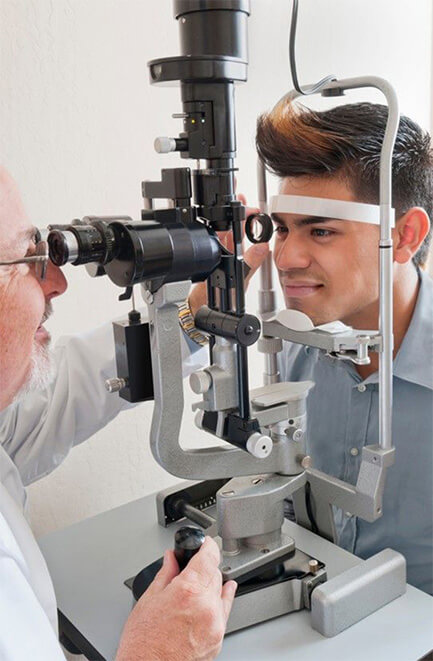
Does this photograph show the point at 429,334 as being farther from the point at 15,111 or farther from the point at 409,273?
the point at 15,111

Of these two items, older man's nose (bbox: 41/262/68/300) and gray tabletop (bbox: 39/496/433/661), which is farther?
older man's nose (bbox: 41/262/68/300)

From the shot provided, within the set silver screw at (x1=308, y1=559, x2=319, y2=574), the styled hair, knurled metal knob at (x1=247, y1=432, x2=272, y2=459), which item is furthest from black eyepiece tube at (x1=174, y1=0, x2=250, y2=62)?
silver screw at (x1=308, y1=559, x2=319, y2=574)

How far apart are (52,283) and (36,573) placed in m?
0.51

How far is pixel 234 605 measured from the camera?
1.04 metres

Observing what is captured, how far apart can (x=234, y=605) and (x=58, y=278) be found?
628mm

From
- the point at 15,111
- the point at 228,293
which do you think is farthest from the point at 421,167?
the point at 15,111

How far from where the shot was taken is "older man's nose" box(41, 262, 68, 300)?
111cm

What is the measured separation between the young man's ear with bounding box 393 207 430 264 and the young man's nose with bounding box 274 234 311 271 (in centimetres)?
18

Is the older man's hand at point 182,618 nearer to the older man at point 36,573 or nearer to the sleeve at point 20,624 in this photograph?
the older man at point 36,573

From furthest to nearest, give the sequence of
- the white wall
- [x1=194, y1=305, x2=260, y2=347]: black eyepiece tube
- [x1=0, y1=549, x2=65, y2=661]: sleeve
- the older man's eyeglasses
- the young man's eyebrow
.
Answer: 1. the white wall
2. the young man's eyebrow
3. the older man's eyeglasses
4. [x1=194, y1=305, x2=260, y2=347]: black eyepiece tube
5. [x1=0, y1=549, x2=65, y2=661]: sleeve

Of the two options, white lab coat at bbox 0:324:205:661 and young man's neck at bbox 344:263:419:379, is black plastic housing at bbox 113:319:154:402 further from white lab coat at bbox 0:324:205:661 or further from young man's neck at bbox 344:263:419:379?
young man's neck at bbox 344:263:419:379

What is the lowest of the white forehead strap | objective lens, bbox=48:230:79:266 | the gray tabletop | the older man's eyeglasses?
the gray tabletop

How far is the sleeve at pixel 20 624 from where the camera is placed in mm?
833

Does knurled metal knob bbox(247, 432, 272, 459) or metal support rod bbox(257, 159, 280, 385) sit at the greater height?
metal support rod bbox(257, 159, 280, 385)
